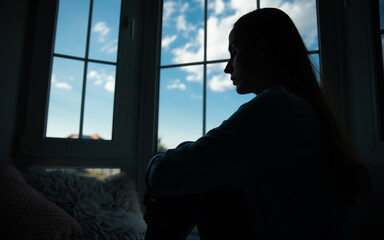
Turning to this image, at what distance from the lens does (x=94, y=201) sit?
1.41 meters

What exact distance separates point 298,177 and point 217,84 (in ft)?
3.95

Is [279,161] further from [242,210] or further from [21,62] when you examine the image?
[21,62]

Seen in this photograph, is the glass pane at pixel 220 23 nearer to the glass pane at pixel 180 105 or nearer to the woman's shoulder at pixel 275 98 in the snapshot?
the glass pane at pixel 180 105

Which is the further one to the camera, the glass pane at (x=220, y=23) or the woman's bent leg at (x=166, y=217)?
the glass pane at (x=220, y=23)

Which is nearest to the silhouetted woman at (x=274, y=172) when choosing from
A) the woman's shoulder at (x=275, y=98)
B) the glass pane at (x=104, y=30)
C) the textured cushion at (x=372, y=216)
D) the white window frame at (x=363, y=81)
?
the woman's shoulder at (x=275, y=98)

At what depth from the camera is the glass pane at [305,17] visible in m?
1.55

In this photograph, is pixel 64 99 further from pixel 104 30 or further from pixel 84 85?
pixel 104 30

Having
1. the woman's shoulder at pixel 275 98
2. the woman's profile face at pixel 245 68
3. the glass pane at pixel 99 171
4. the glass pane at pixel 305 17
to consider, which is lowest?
the glass pane at pixel 99 171

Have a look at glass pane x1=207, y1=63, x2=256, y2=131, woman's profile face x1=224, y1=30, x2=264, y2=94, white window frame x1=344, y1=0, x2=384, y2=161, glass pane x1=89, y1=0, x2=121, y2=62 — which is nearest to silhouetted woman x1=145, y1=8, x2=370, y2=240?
woman's profile face x1=224, y1=30, x2=264, y2=94

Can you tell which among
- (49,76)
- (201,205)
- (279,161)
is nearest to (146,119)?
(49,76)

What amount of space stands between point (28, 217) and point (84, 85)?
3.22ft

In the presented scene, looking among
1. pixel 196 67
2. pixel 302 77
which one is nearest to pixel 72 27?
pixel 196 67

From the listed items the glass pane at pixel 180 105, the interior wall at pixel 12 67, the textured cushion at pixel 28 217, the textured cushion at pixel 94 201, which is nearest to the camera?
the textured cushion at pixel 28 217

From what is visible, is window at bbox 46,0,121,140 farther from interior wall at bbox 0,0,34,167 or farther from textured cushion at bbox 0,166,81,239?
textured cushion at bbox 0,166,81,239
